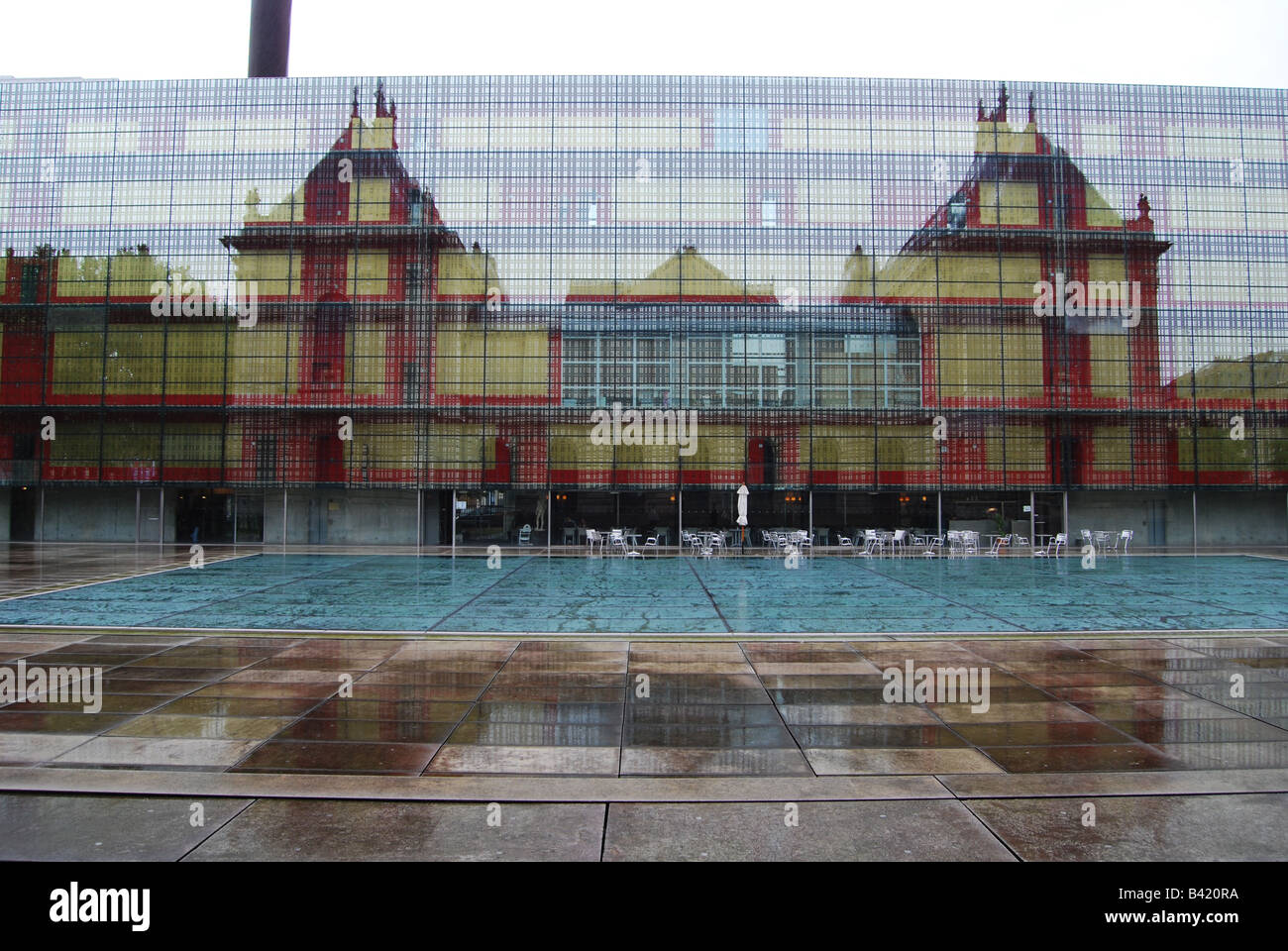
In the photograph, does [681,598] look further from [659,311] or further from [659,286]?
[659,286]

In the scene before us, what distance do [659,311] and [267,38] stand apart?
27136 millimetres

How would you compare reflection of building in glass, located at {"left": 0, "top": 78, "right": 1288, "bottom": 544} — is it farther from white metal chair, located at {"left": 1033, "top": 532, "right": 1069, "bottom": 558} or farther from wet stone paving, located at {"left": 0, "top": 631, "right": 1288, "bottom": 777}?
wet stone paving, located at {"left": 0, "top": 631, "right": 1288, "bottom": 777}

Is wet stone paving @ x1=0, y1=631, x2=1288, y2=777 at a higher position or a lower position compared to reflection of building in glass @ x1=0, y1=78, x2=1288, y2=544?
lower

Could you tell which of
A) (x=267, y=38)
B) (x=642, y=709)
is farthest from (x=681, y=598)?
(x=267, y=38)

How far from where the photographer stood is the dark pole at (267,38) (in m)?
41.5

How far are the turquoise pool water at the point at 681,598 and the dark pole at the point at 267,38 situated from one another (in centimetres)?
2899

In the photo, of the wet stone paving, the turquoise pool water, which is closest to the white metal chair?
the turquoise pool water

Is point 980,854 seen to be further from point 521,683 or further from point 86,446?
point 86,446

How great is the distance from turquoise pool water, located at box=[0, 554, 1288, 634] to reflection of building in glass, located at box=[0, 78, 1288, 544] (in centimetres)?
772

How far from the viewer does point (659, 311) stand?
35.2m

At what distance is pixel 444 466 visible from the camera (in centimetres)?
3503

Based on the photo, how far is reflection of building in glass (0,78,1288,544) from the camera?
34938mm
